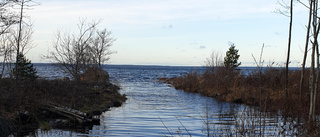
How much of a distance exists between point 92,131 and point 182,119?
5.52m

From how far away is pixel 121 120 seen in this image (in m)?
16.0

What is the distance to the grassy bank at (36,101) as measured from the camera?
1332cm

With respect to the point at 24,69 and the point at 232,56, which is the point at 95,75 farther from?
the point at 232,56

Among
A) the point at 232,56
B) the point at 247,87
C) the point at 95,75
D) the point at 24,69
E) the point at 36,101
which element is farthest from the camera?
the point at 232,56

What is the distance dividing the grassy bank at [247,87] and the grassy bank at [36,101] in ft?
32.1

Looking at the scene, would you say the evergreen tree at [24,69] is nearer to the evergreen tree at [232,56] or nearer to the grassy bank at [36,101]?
the grassy bank at [36,101]

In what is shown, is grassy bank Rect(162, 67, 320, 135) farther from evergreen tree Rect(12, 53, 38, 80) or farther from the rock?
evergreen tree Rect(12, 53, 38, 80)

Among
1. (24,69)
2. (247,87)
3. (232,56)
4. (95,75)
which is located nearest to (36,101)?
(24,69)

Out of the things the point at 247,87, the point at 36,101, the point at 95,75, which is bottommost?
the point at 36,101

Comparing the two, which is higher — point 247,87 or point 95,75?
point 95,75

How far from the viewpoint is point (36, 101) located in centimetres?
1532

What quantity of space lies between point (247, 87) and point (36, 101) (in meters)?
16.0

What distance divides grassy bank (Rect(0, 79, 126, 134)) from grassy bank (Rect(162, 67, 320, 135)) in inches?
385

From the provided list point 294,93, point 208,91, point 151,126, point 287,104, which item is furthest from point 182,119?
point 208,91
